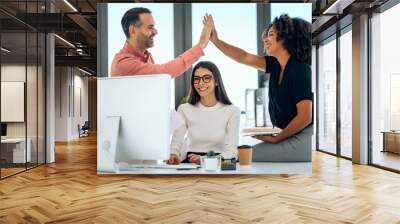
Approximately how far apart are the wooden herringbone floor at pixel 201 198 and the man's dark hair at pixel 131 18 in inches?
86.7

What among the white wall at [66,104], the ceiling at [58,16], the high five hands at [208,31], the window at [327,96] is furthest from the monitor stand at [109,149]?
the white wall at [66,104]

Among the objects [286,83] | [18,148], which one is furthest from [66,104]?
[286,83]

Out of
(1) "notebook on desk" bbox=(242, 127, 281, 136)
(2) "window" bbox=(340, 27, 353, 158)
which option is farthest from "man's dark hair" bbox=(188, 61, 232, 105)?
(2) "window" bbox=(340, 27, 353, 158)

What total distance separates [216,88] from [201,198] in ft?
6.32

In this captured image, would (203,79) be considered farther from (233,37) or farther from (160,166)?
(160,166)

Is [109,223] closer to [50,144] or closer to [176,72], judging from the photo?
[176,72]

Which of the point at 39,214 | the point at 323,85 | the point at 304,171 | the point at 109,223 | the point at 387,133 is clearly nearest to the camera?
the point at 109,223

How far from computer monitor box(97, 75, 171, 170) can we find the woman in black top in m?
1.71

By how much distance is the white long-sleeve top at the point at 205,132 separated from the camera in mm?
5781

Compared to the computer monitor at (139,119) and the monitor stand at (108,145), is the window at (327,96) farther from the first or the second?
the computer monitor at (139,119)

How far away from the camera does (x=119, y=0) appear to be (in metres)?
6.91

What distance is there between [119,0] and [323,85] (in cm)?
561

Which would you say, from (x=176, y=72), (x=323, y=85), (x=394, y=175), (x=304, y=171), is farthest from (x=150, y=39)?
(x=323, y=85)

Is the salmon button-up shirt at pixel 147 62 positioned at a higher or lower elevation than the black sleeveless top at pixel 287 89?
higher
